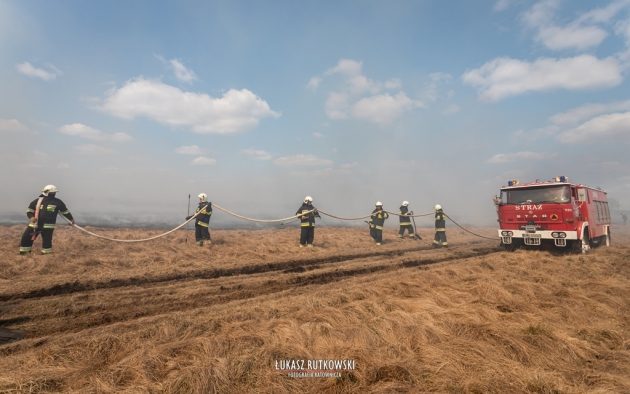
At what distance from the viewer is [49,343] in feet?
12.7

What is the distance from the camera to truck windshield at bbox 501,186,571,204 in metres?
11.0

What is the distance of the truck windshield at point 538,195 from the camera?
11.0m

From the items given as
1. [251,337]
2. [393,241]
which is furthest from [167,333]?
[393,241]

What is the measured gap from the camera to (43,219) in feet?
30.6

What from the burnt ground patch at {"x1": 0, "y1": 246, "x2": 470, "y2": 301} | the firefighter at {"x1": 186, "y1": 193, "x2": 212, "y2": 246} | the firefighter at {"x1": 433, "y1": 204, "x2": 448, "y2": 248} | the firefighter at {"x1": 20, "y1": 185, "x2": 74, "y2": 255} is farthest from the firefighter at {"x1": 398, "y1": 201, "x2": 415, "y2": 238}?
the firefighter at {"x1": 20, "y1": 185, "x2": 74, "y2": 255}

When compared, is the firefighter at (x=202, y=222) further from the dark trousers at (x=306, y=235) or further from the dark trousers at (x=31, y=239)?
the dark trousers at (x=31, y=239)

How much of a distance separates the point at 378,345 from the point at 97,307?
4665 mm

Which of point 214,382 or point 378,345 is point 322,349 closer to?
point 378,345

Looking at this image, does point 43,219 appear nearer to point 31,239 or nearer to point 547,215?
point 31,239

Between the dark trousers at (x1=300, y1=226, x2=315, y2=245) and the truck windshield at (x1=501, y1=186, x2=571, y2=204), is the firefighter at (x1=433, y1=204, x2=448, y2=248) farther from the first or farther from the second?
the dark trousers at (x1=300, y1=226, x2=315, y2=245)

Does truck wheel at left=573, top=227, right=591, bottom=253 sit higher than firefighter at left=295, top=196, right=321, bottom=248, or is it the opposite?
firefighter at left=295, top=196, right=321, bottom=248

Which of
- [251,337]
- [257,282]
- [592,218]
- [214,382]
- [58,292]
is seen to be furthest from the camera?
[592,218]

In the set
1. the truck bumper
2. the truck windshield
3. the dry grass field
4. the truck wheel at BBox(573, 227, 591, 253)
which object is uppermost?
the truck windshield

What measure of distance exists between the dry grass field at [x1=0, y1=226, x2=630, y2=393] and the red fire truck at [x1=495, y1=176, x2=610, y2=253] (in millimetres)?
2331
